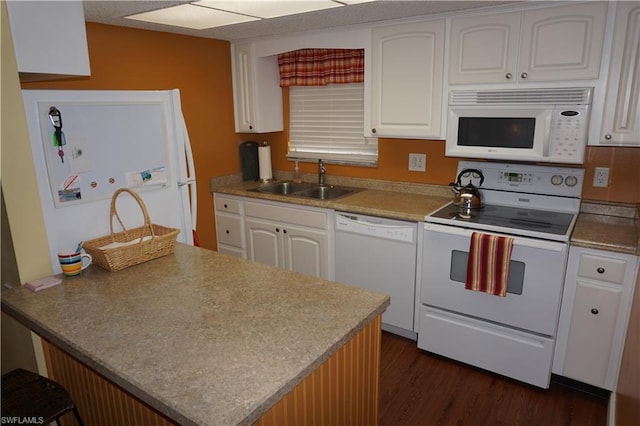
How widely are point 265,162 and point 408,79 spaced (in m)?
1.57

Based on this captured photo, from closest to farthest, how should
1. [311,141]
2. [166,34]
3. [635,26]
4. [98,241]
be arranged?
1. [98,241]
2. [635,26]
3. [166,34]
4. [311,141]

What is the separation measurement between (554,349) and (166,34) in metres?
3.27

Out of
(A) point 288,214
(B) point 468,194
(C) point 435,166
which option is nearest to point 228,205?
(A) point 288,214

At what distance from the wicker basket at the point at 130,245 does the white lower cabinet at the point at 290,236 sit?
127cm

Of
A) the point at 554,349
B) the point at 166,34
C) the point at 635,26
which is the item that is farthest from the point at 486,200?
the point at 166,34

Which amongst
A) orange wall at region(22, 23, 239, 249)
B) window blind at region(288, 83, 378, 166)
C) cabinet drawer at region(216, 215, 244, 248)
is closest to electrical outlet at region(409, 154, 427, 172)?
window blind at region(288, 83, 378, 166)

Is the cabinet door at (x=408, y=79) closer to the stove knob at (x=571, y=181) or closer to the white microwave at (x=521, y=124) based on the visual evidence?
the white microwave at (x=521, y=124)

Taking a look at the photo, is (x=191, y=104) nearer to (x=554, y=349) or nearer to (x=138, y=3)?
(x=138, y=3)

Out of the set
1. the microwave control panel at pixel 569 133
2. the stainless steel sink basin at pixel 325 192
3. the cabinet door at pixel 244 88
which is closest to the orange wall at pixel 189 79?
the cabinet door at pixel 244 88

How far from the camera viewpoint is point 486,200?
111 inches

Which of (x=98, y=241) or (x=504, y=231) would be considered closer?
(x=98, y=241)

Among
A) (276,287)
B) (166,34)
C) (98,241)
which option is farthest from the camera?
(166,34)

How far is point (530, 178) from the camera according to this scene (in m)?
2.66

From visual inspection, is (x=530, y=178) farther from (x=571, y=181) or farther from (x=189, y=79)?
(x=189, y=79)
